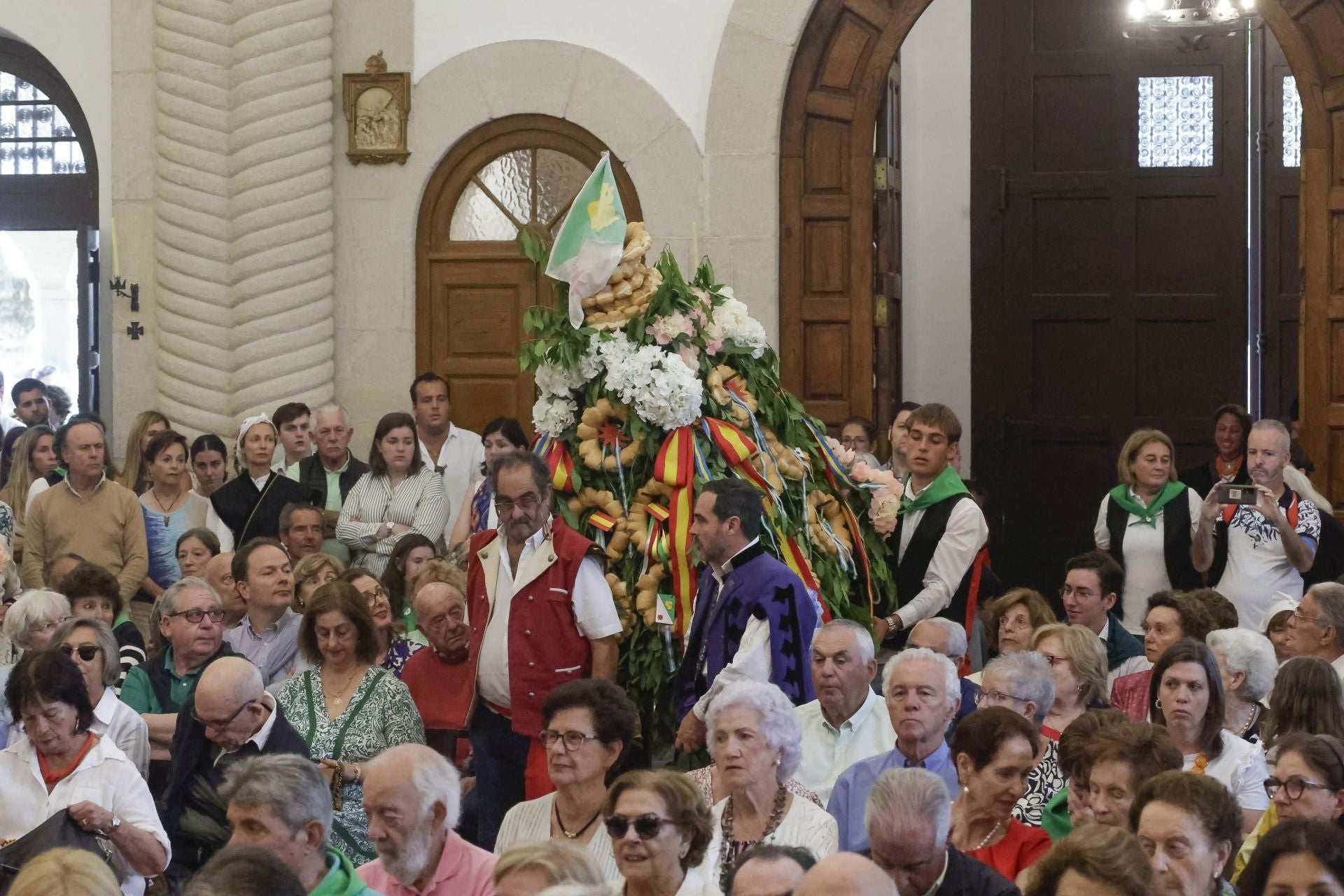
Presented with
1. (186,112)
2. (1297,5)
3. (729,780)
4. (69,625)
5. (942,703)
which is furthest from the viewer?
(186,112)

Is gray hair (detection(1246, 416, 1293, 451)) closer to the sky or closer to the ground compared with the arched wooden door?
closer to the ground

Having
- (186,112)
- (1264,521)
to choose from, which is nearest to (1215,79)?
(1264,521)

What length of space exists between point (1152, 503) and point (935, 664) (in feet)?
10.3

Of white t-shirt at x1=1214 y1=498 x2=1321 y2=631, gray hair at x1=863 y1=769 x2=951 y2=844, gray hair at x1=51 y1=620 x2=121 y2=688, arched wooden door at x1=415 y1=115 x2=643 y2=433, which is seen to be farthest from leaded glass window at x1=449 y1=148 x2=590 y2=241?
gray hair at x1=863 y1=769 x2=951 y2=844

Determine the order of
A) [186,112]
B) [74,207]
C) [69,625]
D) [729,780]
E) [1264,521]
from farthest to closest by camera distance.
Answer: [74,207]
[186,112]
[1264,521]
[69,625]
[729,780]

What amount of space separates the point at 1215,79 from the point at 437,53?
5.36 metres

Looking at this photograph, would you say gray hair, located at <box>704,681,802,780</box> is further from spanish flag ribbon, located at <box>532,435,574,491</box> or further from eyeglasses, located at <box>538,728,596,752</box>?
spanish flag ribbon, located at <box>532,435,574,491</box>

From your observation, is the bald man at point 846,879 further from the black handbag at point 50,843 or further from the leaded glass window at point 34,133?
the leaded glass window at point 34,133

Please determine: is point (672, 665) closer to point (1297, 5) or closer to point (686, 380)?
point (686, 380)

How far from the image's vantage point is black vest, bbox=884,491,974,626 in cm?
735

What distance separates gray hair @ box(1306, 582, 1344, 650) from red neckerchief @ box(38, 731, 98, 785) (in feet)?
13.1

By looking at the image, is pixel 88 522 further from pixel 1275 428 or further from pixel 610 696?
pixel 1275 428

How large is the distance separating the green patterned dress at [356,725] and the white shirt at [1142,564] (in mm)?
3451

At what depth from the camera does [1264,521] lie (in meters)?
8.06
